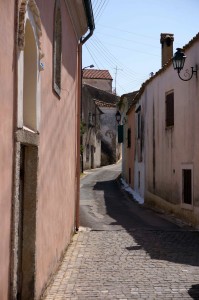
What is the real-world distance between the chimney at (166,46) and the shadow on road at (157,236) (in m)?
7.53

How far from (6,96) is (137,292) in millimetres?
3802

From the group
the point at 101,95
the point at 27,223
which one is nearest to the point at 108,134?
the point at 101,95

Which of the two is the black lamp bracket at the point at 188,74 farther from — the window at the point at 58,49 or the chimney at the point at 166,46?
the chimney at the point at 166,46

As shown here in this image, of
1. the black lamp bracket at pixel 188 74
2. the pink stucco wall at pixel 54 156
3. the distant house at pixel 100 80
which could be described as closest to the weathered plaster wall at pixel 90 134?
the distant house at pixel 100 80

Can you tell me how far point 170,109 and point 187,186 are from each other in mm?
3122

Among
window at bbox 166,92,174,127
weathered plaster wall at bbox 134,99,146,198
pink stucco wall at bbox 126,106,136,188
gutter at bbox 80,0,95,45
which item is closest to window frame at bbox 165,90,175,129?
window at bbox 166,92,174,127

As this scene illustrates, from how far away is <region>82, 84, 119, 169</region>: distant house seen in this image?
43816 millimetres

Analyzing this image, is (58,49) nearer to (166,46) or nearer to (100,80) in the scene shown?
(166,46)

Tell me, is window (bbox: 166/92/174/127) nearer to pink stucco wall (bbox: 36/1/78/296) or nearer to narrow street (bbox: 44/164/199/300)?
→ narrow street (bbox: 44/164/199/300)

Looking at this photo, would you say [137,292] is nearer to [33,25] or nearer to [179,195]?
[33,25]

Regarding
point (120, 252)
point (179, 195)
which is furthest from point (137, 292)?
point (179, 195)

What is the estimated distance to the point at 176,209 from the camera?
1595 cm

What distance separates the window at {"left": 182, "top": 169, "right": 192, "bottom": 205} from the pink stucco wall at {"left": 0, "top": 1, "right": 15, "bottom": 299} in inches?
423

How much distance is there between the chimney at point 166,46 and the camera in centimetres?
2200
